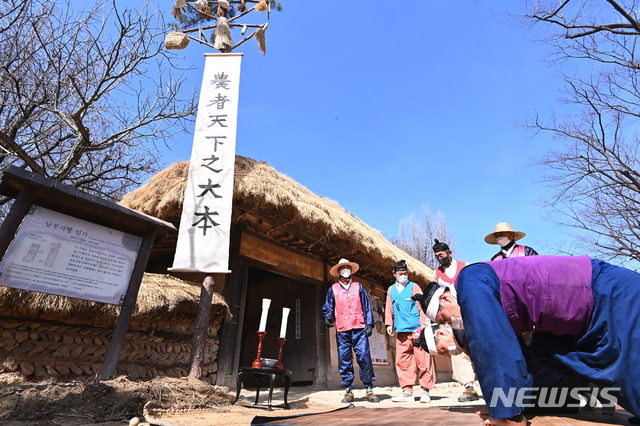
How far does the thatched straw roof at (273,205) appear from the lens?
4945mm

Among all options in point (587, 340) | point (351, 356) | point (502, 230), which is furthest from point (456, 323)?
point (351, 356)

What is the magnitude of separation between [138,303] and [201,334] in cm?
94

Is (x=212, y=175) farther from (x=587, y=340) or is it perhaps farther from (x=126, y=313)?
(x=587, y=340)

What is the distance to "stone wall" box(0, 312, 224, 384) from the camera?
3.27m

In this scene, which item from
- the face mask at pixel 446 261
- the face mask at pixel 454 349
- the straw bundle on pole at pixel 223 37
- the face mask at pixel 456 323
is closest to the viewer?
the face mask at pixel 456 323

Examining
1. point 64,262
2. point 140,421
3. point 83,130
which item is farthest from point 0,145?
point 140,421

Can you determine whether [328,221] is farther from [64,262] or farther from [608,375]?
[608,375]

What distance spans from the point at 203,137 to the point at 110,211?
1.59m

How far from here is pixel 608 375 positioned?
4.07ft

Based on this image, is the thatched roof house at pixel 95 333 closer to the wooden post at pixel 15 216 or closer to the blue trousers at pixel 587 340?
the wooden post at pixel 15 216

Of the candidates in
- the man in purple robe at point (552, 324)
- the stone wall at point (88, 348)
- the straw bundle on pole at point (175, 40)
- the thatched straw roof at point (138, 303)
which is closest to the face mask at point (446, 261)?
the man in purple robe at point (552, 324)

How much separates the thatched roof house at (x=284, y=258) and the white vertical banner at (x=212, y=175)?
0.81 m

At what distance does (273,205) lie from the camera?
5.15m

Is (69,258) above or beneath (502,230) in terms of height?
beneath
